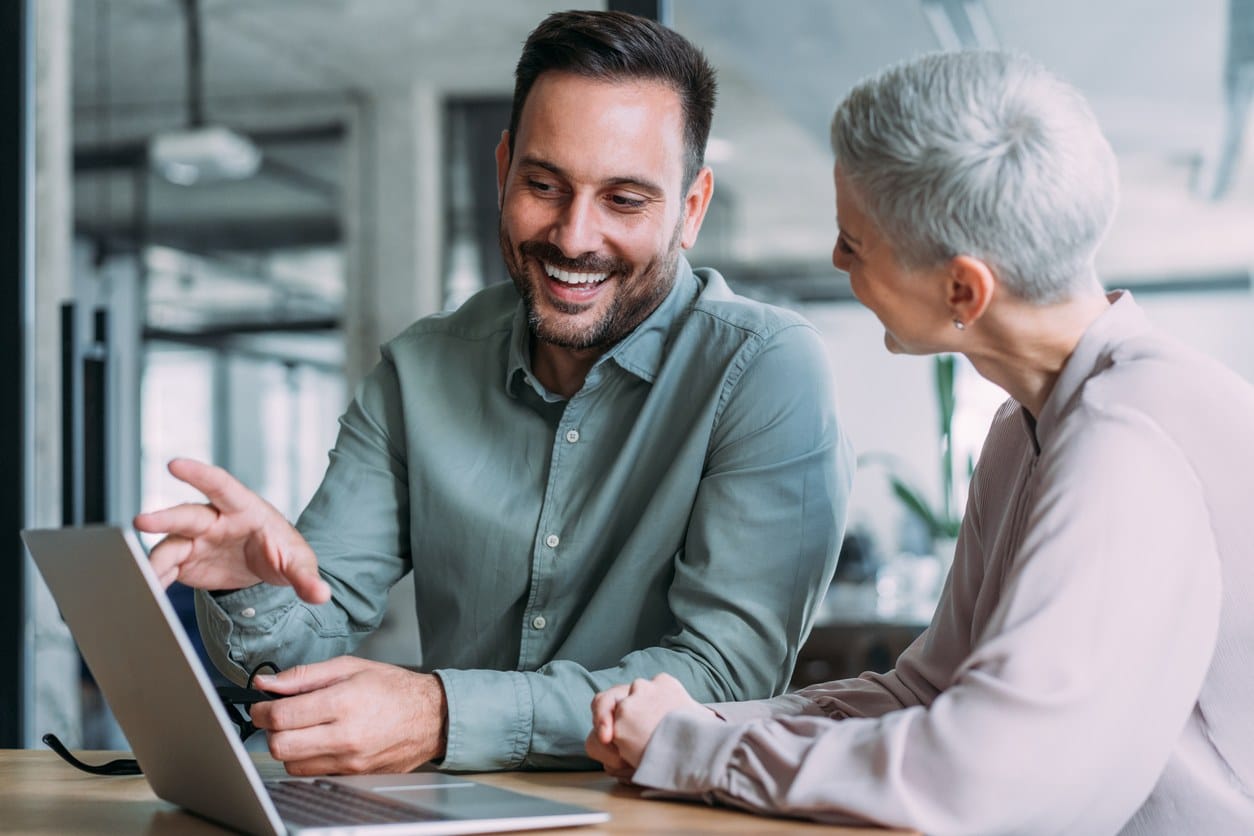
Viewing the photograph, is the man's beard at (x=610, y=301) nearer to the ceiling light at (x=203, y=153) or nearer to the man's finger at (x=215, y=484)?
the man's finger at (x=215, y=484)

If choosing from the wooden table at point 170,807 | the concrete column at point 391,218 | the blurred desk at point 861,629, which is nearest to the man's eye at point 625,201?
the wooden table at point 170,807

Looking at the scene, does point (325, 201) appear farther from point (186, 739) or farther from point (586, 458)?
point (186, 739)

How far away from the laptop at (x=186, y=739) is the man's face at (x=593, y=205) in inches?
24.7

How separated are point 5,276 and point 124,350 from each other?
310 centimetres

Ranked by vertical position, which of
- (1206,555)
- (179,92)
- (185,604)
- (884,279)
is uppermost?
(179,92)

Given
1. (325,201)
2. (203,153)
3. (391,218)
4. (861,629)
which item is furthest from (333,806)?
(325,201)

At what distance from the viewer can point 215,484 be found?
110 centimetres

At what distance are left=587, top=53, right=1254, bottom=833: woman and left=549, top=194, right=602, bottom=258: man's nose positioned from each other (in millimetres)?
423

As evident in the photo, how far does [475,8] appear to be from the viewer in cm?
500

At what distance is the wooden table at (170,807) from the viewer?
35.9 inches

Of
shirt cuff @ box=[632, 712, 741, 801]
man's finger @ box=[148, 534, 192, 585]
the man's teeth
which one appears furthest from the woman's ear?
man's finger @ box=[148, 534, 192, 585]

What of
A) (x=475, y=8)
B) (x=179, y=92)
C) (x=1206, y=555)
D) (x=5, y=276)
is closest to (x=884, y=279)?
(x=1206, y=555)

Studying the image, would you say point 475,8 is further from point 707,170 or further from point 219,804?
point 219,804

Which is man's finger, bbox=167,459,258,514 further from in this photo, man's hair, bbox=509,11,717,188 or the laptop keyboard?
man's hair, bbox=509,11,717,188
